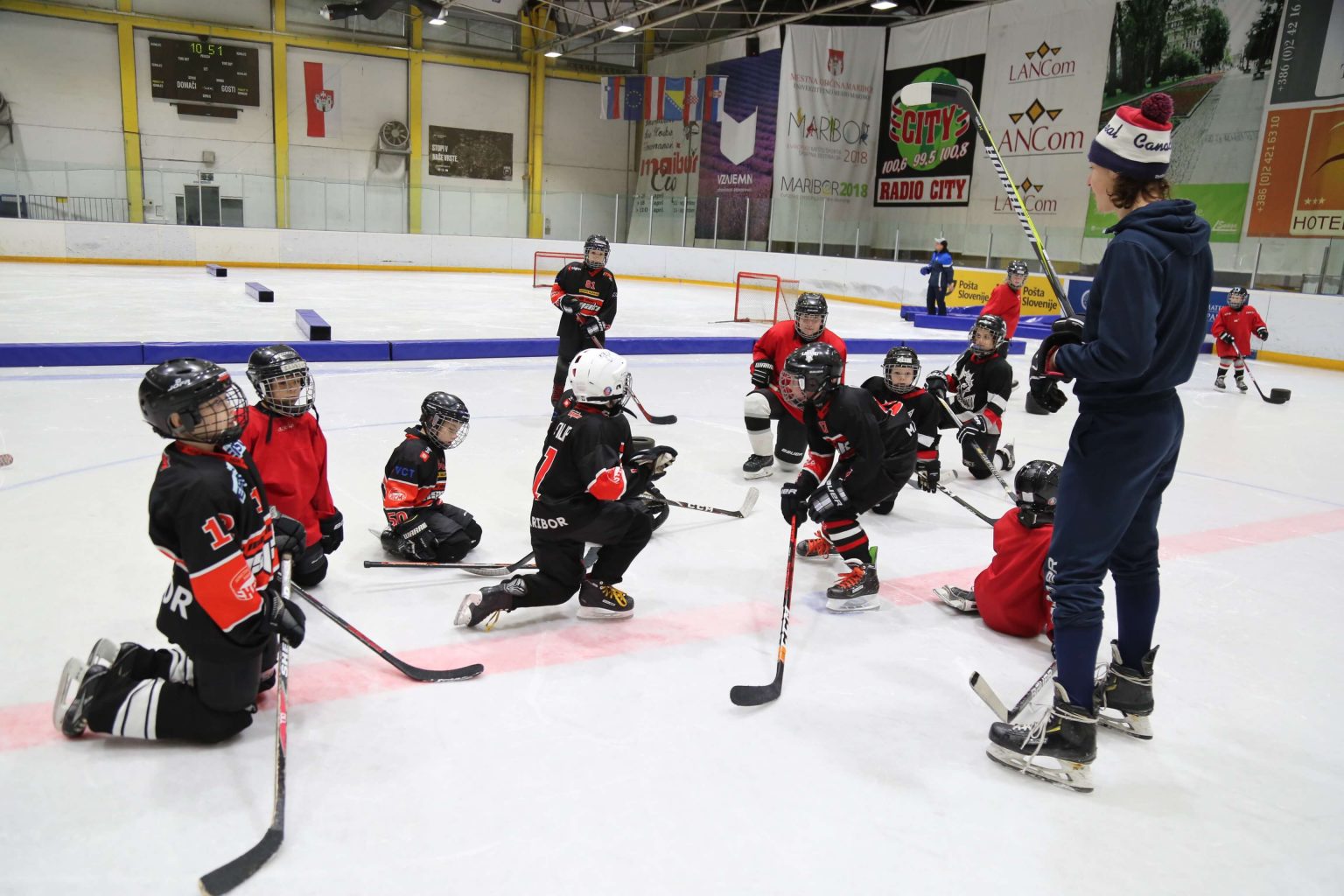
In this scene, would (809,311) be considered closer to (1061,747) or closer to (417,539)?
(417,539)

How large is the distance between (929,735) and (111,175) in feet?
68.9

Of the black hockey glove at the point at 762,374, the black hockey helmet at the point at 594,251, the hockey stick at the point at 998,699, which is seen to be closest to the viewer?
Answer: the hockey stick at the point at 998,699

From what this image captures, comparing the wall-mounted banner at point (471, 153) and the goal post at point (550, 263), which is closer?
the goal post at point (550, 263)

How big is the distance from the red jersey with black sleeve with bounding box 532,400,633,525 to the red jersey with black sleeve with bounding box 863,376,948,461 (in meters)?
2.17

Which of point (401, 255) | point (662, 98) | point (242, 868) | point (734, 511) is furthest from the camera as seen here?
point (662, 98)

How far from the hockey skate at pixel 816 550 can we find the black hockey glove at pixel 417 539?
57.1 inches

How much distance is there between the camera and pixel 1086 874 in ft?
6.32

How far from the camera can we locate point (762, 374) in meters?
5.32

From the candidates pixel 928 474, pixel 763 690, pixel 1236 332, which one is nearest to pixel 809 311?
pixel 928 474

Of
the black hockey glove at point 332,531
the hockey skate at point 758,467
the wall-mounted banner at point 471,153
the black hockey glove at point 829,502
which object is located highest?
the wall-mounted banner at point 471,153

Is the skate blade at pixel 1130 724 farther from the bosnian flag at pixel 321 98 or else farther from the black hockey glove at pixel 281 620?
the bosnian flag at pixel 321 98

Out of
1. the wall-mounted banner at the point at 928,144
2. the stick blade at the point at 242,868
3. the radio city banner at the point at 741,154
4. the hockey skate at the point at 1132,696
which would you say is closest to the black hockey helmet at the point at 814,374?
the hockey skate at the point at 1132,696

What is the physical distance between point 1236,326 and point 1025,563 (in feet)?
25.9

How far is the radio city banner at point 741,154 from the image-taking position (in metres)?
20.9
